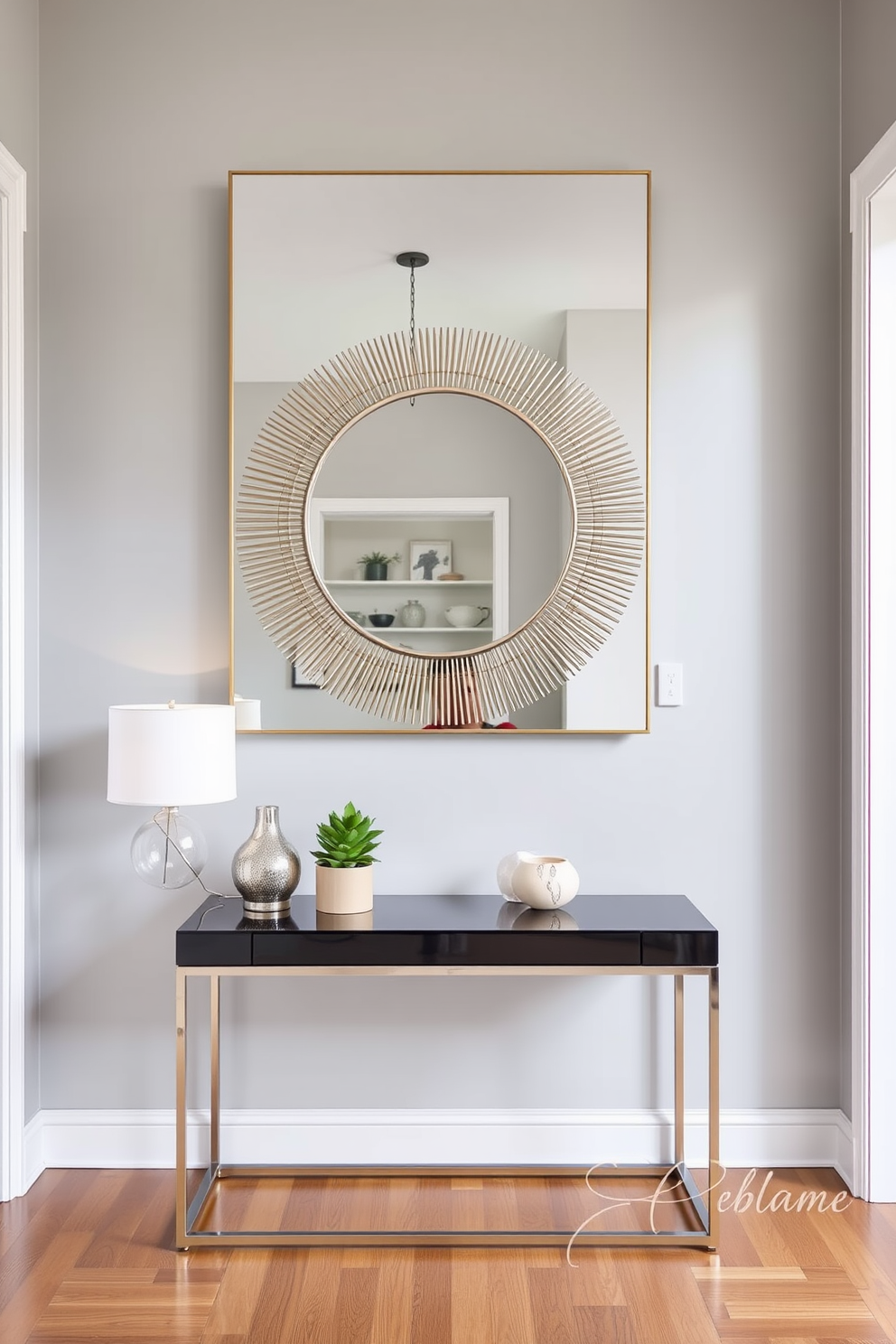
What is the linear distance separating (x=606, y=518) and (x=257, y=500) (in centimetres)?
87

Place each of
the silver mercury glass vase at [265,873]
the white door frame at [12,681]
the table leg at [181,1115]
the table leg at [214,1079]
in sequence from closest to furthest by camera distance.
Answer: the table leg at [181,1115] < the silver mercury glass vase at [265,873] < the white door frame at [12,681] < the table leg at [214,1079]

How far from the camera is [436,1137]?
2486 millimetres

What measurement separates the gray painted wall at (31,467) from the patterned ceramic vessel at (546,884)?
1216mm

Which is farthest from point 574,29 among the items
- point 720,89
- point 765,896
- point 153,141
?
point 765,896

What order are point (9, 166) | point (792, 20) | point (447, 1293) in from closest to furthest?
point (447, 1293), point (9, 166), point (792, 20)

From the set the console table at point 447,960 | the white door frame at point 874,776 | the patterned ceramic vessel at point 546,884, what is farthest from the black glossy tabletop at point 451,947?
the white door frame at point 874,776

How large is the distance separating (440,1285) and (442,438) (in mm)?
1866

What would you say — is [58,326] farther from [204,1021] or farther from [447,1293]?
[447,1293]

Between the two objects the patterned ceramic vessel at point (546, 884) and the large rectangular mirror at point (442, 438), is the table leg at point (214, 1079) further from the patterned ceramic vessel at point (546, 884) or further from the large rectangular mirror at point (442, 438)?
the patterned ceramic vessel at point (546, 884)

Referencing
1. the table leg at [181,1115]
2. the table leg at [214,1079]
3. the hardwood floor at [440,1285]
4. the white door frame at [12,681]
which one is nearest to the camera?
the hardwood floor at [440,1285]

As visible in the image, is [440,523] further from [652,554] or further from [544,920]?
[544,920]

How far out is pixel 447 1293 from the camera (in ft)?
6.45

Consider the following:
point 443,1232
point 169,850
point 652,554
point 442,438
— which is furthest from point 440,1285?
point 442,438

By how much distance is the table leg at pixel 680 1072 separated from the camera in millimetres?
2397
